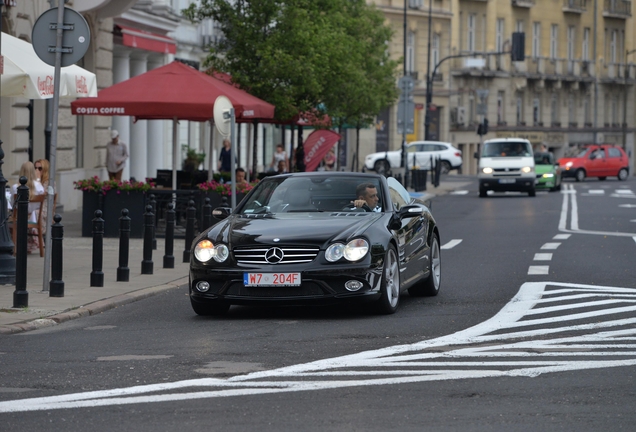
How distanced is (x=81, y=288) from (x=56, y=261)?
1048 mm

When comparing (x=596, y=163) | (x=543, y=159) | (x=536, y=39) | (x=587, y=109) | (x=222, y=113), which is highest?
(x=536, y=39)

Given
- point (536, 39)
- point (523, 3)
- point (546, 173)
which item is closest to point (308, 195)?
point (546, 173)

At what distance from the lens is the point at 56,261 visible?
13188 millimetres

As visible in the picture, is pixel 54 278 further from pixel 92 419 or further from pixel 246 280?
pixel 92 419

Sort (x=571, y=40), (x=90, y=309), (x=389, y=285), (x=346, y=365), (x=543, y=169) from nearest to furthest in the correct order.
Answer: (x=346, y=365) → (x=389, y=285) → (x=90, y=309) → (x=543, y=169) → (x=571, y=40)

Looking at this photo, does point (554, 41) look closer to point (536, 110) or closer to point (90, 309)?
point (536, 110)

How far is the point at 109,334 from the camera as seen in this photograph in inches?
425

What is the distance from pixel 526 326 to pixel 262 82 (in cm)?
2012

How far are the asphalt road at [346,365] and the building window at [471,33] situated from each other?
6864 centimetres

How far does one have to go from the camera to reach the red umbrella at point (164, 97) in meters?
21.8

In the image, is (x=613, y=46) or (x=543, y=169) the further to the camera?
(x=613, y=46)

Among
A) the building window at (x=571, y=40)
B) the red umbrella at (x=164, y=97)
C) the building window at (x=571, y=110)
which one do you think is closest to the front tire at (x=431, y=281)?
the red umbrella at (x=164, y=97)

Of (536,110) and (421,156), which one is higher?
(536,110)

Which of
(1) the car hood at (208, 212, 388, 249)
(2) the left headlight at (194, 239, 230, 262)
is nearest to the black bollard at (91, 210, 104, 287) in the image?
(1) the car hood at (208, 212, 388, 249)
